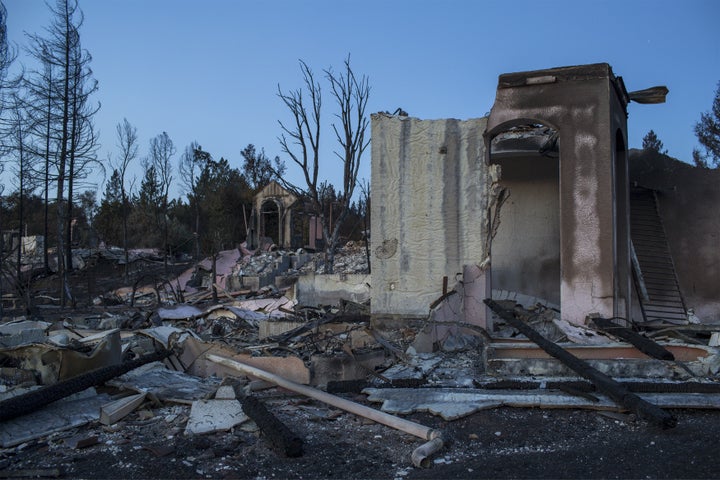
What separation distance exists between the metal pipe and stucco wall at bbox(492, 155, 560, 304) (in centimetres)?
872

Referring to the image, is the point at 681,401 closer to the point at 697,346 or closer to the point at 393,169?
the point at 697,346

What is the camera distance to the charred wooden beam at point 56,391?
4617 millimetres

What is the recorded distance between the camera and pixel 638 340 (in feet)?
22.6

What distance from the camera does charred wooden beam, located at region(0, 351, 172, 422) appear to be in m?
4.62

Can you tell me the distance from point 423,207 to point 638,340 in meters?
3.49

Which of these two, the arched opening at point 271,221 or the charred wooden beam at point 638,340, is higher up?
the arched opening at point 271,221

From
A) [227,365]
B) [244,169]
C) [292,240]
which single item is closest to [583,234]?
[227,365]

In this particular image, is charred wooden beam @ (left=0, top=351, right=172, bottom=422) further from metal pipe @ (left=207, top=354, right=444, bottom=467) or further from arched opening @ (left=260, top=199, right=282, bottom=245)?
arched opening @ (left=260, top=199, right=282, bottom=245)

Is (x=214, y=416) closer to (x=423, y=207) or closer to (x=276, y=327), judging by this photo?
(x=276, y=327)

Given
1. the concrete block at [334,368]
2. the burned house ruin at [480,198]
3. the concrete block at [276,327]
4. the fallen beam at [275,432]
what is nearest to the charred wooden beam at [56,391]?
the fallen beam at [275,432]

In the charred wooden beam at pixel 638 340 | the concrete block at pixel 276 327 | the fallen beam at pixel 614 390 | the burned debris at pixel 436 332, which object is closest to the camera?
the fallen beam at pixel 614 390

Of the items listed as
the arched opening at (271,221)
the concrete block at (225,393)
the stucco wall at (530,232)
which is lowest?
the concrete block at (225,393)

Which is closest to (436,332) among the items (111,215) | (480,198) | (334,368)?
(480,198)

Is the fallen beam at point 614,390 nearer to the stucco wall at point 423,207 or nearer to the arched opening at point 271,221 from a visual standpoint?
the stucco wall at point 423,207
